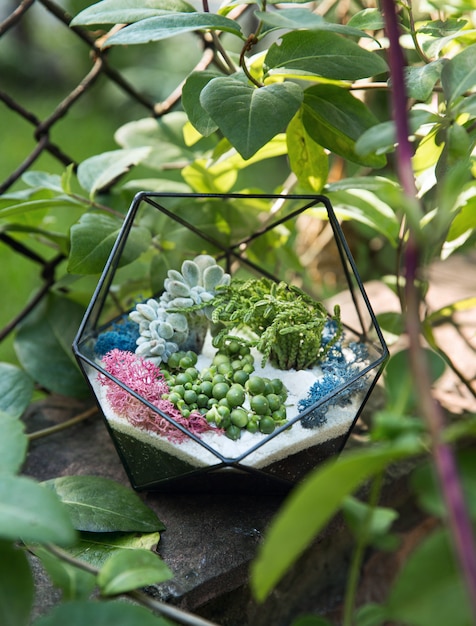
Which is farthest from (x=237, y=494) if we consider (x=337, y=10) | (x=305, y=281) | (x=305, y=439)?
(x=337, y=10)

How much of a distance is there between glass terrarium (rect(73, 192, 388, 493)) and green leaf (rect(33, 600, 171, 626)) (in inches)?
6.3

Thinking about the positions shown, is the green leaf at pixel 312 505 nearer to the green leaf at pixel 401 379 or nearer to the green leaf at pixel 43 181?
the green leaf at pixel 401 379

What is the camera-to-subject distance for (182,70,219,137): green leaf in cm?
62

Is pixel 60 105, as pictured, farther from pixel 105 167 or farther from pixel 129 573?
pixel 129 573

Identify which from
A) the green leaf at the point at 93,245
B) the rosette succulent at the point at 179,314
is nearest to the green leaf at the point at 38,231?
the green leaf at the point at 93,245

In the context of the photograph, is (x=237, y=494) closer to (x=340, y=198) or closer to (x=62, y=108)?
(x=340, y=198)

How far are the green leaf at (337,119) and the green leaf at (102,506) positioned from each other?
0.40 meters

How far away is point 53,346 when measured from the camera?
0.86m

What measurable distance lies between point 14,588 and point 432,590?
0.26 meters

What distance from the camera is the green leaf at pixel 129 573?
1.35 feet

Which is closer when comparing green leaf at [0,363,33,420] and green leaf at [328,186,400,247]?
green leaf at [0,363,33,420]

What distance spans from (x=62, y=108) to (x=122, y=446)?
49 centimetres

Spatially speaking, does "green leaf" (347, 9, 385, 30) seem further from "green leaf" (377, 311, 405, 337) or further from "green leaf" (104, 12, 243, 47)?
"green leaf" (377, 311, 405, 337)

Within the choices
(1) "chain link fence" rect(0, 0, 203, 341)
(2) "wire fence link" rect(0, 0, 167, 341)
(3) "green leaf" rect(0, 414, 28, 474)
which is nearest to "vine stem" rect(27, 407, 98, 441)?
(2) "wire fence link" rect(0, 0, 167, 341)
